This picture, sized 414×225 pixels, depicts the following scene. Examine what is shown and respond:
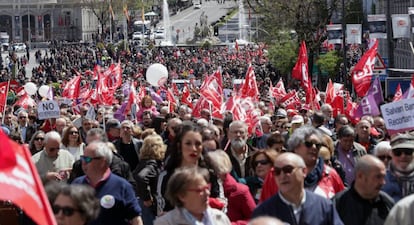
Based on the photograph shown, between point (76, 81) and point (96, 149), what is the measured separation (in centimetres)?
2014

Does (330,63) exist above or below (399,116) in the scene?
below

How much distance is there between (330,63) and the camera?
47438 mm

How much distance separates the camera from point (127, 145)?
13.5 meters

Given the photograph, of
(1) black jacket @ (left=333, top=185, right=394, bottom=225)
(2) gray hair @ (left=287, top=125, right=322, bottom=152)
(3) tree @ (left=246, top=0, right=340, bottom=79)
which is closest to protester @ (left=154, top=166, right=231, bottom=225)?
(1) black jacket @ (left=333, top=185, right=394, bottom=225)

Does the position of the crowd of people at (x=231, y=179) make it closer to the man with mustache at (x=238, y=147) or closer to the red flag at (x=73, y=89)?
the man with mustache at (x=238, y=147)

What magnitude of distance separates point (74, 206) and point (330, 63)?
40.9 metres

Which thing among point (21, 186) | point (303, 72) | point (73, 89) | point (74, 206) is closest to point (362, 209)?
point (74, 206)

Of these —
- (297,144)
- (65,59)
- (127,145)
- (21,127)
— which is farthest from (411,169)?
(65,59)

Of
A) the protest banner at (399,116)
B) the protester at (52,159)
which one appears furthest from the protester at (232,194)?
the protest banner at (399,116)

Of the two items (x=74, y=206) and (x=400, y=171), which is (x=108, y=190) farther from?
(x=400, y=171)

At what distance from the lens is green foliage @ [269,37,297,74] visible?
50047 millimetres

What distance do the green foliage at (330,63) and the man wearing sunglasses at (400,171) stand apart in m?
37.5

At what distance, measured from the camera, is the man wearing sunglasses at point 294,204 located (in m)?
7.44

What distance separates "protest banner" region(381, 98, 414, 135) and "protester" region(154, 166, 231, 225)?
5.80 meters
